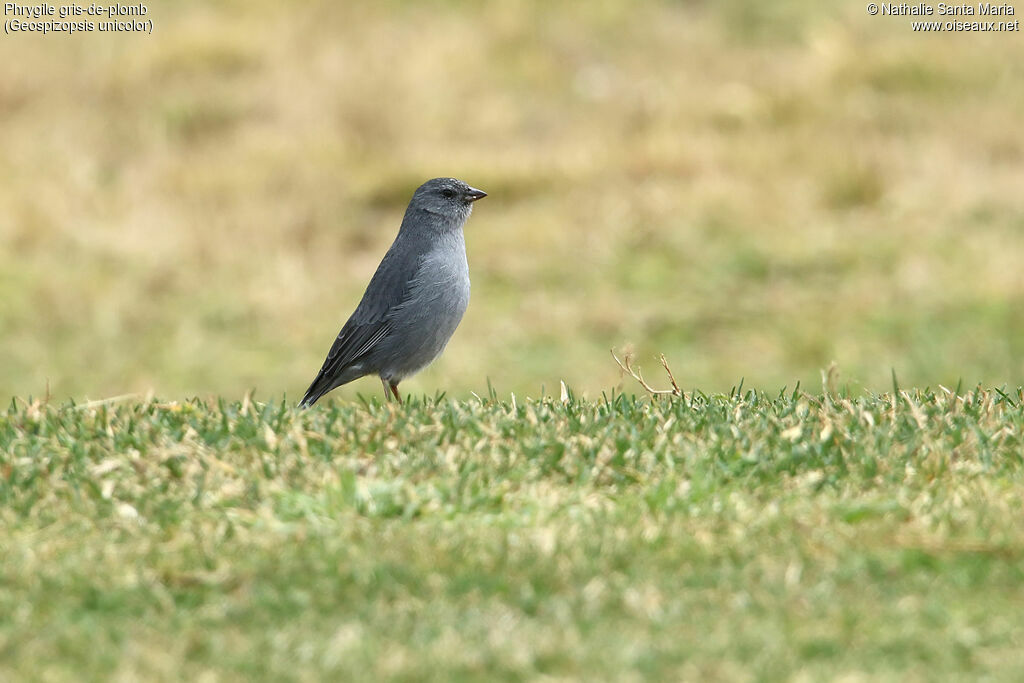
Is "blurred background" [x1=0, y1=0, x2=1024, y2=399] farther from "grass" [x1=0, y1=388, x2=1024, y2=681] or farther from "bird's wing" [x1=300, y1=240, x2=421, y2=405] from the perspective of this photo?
"grass" [x1=0, y1=388, x2=1024, y2=681]

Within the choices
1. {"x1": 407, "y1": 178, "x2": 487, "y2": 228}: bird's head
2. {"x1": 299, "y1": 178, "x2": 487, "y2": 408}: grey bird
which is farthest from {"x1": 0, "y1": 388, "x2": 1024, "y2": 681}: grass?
{"x1": 407, "y1": 178, "x2": 487, "y2": 228}: bird's head

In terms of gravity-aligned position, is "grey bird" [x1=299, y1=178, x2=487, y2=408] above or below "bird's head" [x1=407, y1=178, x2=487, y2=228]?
below

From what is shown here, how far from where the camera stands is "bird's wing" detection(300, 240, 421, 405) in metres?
7.31

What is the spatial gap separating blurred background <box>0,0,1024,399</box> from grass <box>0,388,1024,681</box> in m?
5.31

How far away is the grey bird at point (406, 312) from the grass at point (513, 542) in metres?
1.45

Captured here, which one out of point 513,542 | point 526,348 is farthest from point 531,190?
point 513,542

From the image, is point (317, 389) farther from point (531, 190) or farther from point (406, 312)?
point (531, 190)

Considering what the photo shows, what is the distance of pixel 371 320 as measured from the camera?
7332 millimetres

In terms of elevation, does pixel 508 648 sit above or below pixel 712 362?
below

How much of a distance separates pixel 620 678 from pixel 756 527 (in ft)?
3.51

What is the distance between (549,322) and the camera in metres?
12.9

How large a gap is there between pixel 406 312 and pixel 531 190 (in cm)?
863

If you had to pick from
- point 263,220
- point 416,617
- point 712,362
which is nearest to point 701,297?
point 712,362

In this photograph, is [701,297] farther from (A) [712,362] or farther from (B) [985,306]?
(B) [985,306]
